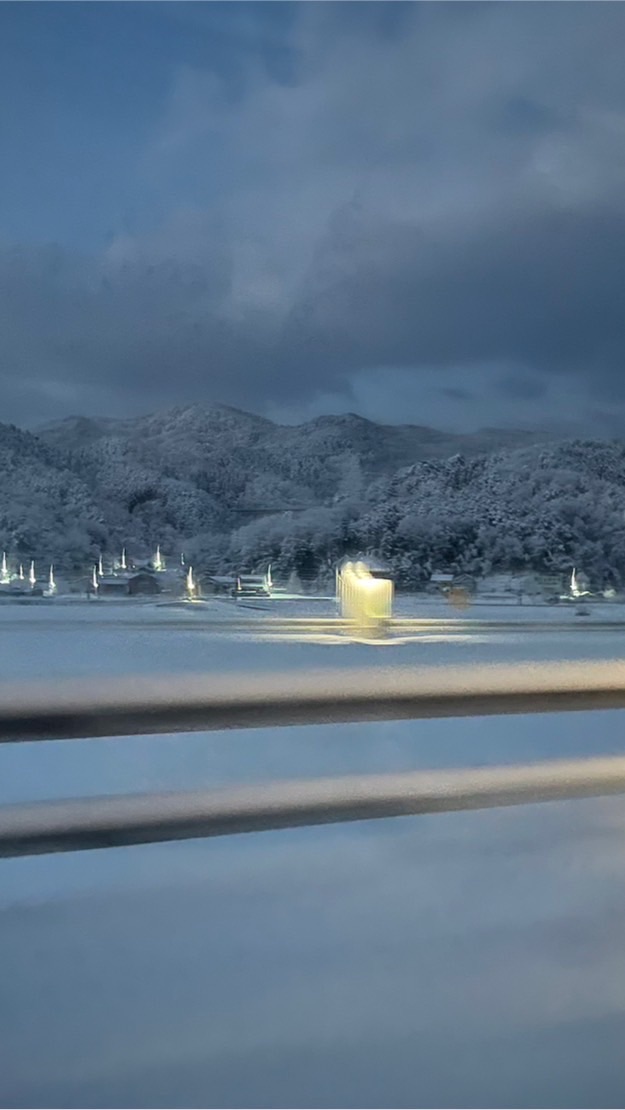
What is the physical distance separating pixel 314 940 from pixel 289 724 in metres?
1.10

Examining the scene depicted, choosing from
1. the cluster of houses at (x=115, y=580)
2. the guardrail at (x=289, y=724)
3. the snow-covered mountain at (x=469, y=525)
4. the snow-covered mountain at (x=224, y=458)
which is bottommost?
the guardrail at (x=289, y=724)

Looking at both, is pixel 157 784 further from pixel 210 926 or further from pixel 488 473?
pixel 488 473

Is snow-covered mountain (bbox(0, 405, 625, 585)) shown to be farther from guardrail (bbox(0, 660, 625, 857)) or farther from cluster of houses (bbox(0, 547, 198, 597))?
guardrail (bbox(0, 660, 625, 857))

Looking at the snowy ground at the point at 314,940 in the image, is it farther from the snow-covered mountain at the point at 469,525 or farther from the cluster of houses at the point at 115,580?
the snow-covered mountain at the point at 469,525

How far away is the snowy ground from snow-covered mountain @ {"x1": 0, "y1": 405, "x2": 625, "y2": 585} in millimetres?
1869

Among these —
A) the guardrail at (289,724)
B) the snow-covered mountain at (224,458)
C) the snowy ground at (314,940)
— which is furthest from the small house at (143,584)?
the guardrail at (289,724)

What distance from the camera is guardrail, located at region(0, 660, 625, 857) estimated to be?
3623mm

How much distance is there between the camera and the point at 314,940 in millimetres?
3143

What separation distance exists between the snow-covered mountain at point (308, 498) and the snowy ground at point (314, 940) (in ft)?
6.13

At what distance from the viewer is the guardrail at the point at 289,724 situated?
362cm

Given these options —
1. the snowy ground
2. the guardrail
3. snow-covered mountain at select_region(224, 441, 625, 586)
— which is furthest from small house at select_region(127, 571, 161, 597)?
the guardrail

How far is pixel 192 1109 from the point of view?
224 cm

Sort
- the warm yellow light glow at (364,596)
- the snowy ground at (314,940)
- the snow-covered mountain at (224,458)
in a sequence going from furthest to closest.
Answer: the snow-covered mountain at (224,458) → the warm yellow light glow at (364,596) → the snowy ground at (314,940)

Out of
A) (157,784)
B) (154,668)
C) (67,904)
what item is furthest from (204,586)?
(67,904)
